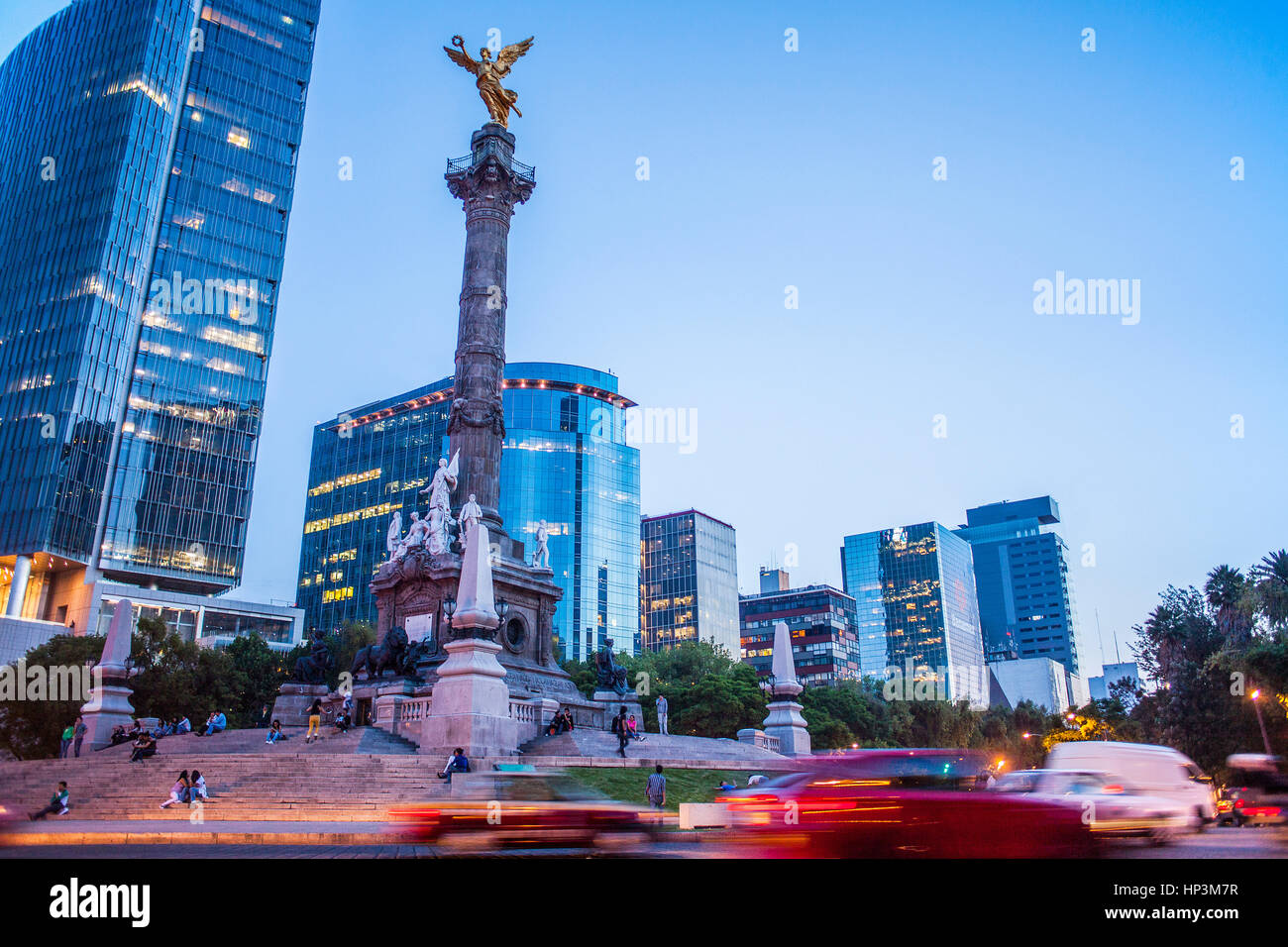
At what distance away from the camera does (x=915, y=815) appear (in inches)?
380

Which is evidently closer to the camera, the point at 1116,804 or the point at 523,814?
the point at 523,814

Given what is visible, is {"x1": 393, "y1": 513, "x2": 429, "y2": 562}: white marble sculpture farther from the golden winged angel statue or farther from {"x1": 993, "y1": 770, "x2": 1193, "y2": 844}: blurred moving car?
{"x1": 993, "y1": 770, "x2": 1193, "y2": 844}: blurred moving car

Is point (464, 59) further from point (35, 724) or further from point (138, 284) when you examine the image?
point (138, 284)

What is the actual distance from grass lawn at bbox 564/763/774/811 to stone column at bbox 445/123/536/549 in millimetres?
13402

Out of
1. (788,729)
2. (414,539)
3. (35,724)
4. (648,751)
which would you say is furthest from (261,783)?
(35,724)

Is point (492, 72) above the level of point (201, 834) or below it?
above

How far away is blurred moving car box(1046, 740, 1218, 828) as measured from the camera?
1400cm

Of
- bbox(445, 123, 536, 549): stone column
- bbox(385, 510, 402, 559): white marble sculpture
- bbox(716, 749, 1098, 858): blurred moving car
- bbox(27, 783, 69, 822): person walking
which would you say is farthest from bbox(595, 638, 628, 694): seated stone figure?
bbox(716, 749, 1098, 858): blurred moving car

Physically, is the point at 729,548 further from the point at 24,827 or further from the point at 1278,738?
the point at 24,827

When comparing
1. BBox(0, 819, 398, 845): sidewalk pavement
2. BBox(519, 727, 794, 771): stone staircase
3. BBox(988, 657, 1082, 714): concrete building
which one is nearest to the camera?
BBox(0, 819, 398, 845): sidewalk pavement

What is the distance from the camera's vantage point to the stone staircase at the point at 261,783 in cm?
1897

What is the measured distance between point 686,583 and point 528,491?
43.1m
